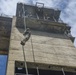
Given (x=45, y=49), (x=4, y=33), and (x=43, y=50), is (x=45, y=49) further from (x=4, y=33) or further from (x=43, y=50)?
(x=4, y=33)

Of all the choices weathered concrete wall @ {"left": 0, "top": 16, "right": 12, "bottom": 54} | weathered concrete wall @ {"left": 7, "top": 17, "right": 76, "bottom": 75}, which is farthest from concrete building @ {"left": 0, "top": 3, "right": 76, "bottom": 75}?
weathered concrete wall @ {"left": 0, "top": 16, "right": 12, "bottom": 54}

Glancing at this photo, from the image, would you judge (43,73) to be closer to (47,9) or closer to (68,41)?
(68,41)

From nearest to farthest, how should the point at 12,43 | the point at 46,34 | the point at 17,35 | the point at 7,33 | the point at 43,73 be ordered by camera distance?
the point at 43,73 < the point at 12,43 < the point at 17,35 < the point at 46,34 < the point at 7,33

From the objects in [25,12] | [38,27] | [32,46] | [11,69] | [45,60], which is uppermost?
[25,12]

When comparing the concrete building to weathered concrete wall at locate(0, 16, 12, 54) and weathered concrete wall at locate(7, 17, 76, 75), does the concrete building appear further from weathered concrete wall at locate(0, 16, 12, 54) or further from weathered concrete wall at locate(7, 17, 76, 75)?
weathered concrete wall at locate(0, 16, 12, 54)

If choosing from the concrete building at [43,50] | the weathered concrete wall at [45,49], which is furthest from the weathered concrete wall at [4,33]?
the weathered concrete wall at [45,49]

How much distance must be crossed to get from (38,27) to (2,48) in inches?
161

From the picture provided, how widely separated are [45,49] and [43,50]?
0.32 metres

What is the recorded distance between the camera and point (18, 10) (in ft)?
94.9

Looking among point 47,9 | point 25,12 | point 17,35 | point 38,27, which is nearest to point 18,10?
point 25,12

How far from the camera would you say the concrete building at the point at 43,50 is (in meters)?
15.4

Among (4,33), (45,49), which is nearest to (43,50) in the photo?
(45,49)

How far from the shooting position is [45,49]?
61.1 feet

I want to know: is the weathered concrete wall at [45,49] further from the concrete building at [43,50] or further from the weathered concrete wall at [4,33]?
the weathered concrete wall at [4,33]
